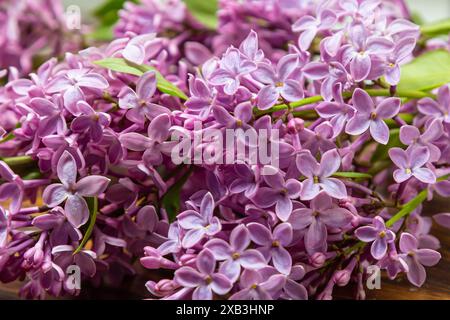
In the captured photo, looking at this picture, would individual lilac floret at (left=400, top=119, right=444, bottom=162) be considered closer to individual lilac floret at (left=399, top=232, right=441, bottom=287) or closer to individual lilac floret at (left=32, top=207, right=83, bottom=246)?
individual lilac floret at (left=399, top=232, right=441, bottom=287)

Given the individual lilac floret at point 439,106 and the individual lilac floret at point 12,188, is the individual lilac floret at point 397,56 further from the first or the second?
the individual lilac floret at point 12,188

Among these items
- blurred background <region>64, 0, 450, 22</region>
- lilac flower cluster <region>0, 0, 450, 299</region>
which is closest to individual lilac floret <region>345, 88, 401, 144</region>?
lilac flower cluster <region>0, 0, 450, 299</region>

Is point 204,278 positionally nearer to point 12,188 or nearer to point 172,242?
point 172,242

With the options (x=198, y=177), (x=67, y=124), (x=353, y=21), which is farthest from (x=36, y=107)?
(x=353, y=21)

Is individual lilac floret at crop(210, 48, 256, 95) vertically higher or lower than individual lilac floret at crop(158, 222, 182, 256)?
higher

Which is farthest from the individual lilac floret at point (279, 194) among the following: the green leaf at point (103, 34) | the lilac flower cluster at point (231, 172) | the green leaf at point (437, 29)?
the green leaf at point (103, 34)

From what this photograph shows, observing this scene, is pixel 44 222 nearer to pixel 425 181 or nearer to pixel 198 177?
pixel 198 177
